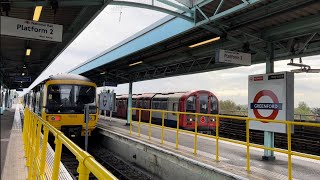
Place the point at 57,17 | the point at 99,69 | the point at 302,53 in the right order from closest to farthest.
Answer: the point at 57,17
the point at 302,53
the point at 99,69

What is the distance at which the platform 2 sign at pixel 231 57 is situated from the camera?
9.21m

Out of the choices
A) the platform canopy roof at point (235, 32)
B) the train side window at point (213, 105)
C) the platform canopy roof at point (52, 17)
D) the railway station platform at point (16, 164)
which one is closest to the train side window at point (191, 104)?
the train side window at point (213, 105)

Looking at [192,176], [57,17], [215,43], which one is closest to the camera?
[192,176]

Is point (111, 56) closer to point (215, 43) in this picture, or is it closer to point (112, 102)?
point (112, 102)

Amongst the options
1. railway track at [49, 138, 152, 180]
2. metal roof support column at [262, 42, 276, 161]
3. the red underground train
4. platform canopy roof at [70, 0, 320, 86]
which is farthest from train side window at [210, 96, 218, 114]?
metal roof support column at [262, 42, 276, 161]

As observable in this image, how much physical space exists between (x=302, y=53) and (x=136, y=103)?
16.5 meters

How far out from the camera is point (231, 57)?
31.1 ft

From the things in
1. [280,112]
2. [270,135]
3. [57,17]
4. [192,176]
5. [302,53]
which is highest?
→ [57,17]

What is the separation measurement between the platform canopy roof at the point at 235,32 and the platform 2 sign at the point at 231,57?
0.89 ft

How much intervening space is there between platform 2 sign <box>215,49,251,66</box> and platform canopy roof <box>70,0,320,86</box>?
271 millimetres

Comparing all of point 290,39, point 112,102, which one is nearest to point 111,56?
point 112,102

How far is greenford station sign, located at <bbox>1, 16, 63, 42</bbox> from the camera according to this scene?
7137mm

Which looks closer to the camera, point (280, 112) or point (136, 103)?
point (280, 112)

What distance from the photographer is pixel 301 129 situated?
1984cm
